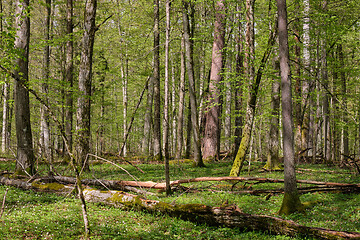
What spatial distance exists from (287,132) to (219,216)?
2882 mm

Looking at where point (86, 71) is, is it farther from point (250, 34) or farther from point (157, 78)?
point (250, 34)

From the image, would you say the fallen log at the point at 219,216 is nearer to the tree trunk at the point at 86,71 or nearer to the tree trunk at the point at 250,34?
the tree trunk at the point at 86,71

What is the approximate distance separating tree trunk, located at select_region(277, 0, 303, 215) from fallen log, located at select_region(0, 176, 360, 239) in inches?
51.8

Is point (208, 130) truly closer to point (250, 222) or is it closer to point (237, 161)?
point (237, 161)

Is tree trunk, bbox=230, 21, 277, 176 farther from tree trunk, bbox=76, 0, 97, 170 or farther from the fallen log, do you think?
tree trunk, bbox=76, 0, 97, 170

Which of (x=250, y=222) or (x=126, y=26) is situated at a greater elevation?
(x=126, y=26)

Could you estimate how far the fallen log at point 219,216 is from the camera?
5.40 m

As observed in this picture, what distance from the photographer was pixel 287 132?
690 cm

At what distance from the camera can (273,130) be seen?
14664 millimetres

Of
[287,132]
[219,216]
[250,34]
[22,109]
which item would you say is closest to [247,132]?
[287,132]

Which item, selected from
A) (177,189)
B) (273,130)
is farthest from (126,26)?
(177,189)

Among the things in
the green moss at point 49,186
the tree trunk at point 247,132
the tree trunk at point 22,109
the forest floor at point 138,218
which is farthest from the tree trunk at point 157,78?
the forest floor at point 138,218

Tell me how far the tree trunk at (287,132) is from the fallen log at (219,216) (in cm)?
132

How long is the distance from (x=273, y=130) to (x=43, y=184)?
11.8 meters
